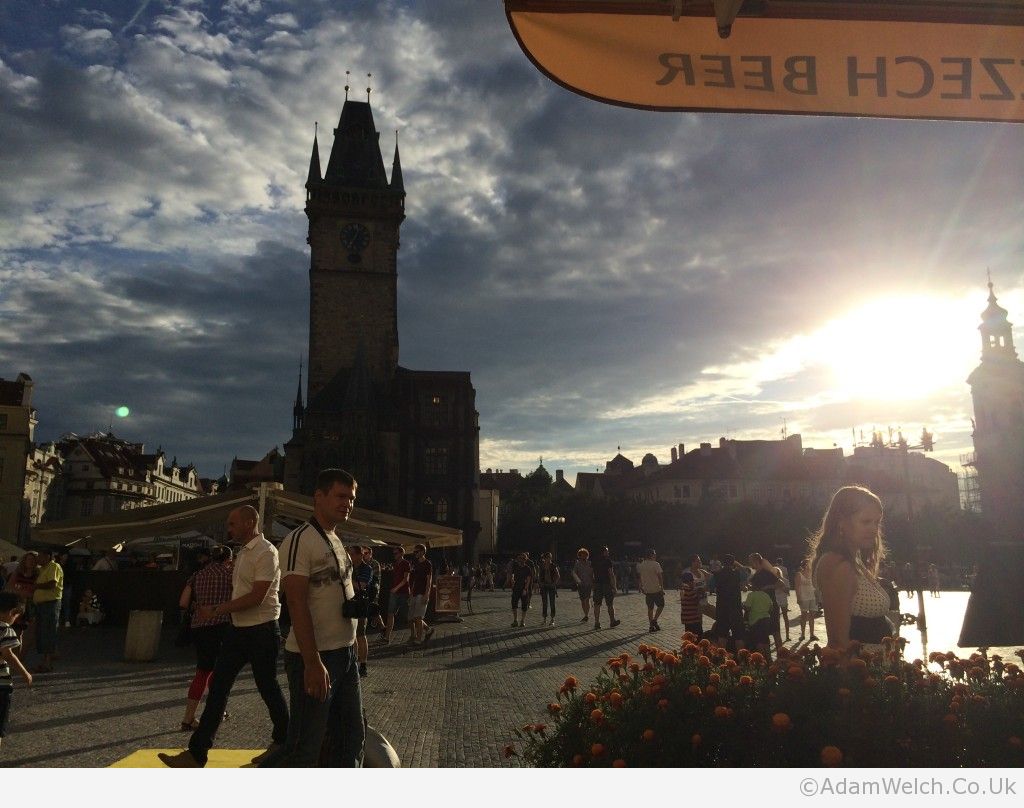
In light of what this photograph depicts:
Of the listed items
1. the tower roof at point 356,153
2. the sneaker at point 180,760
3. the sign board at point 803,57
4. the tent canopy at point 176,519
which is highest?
the tower roof at point 356,153

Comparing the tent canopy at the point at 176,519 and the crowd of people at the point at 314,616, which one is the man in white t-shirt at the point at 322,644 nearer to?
the crowd of people at the point at 314,616

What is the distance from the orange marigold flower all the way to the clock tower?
5811 cm

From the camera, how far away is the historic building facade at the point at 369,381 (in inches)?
2264

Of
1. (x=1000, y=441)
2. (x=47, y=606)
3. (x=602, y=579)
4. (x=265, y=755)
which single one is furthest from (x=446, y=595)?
(x=1000, y=441)

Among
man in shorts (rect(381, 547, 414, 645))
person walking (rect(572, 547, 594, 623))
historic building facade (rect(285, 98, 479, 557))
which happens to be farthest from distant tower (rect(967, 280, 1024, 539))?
man in shorts (rect(381, 547, 414, 645))

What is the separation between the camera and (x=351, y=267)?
6412 centimetres

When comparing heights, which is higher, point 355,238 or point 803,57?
point 355,238

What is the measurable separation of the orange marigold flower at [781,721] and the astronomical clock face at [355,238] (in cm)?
6341

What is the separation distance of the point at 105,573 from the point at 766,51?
21.2 m

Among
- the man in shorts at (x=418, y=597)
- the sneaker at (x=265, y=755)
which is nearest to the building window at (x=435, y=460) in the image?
the man in shorts at (x=418, y=597)

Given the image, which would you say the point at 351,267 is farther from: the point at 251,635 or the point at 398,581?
the point at 251,635

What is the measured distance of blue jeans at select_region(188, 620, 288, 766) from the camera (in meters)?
6.13

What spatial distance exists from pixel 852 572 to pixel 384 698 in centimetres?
691
